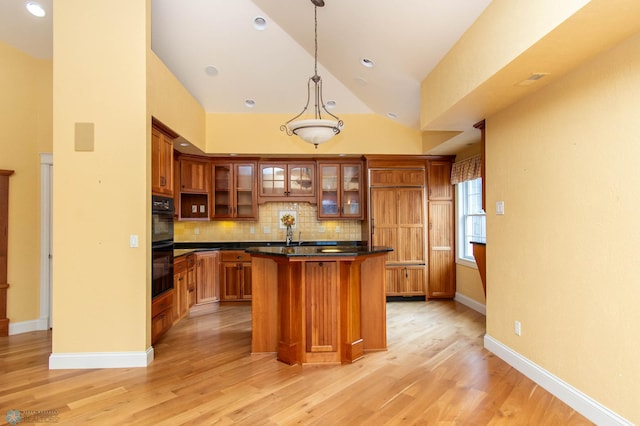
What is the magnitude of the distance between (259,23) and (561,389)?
4.55 m

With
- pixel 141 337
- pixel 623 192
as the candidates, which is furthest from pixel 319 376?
pixel 623 192

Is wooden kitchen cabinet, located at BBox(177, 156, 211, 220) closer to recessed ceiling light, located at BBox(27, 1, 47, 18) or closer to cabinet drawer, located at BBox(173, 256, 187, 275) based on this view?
cabinet drawer, located at BBox(173, 256, 187, 275)

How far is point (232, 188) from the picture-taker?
18.6ft

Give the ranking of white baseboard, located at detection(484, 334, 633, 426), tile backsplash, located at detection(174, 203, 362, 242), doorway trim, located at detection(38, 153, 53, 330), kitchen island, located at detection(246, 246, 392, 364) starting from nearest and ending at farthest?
white baseboard, located at detection(484, 334, 633, 426), kitchen island, located at detection(246, 246, 392, 364), doorway trim, located at detection(38, 153, 53, 330), tile backsplash, located at detection(174, 203, 362, 242)

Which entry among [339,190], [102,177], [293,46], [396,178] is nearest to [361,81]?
[293,46]

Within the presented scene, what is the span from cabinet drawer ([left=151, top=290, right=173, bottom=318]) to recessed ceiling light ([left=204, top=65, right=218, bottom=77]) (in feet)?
9.24

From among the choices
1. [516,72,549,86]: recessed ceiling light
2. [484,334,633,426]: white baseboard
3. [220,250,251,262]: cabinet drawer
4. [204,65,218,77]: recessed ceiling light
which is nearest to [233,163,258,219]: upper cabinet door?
[220,250,251,262]: cabinet drawer

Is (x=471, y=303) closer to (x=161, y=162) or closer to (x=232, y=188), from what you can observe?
(x=232, y=188)

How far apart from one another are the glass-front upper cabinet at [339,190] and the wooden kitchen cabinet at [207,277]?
183 centimetres

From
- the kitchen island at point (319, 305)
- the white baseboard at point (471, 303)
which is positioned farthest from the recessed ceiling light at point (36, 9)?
the white baseboard at point (471, 303)

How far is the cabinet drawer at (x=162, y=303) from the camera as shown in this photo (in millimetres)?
3496

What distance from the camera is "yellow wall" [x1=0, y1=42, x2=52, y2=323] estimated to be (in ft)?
13.2

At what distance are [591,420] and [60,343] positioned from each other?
164 inches

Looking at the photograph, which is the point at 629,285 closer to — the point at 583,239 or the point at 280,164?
the point at 583,239
